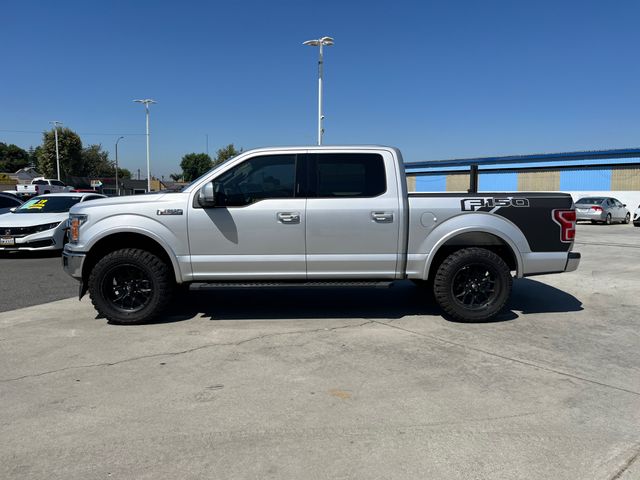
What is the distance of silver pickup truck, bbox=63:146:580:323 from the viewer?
5.72 m

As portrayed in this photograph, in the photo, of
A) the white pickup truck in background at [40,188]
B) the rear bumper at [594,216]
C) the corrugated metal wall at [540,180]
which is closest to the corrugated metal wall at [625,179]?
the corrugated metal wall at [540,180]

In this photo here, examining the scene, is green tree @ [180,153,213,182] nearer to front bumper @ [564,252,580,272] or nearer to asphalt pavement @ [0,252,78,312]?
asphalt pavement @ [0,252,78,312]

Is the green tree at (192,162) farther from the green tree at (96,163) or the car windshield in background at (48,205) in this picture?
the car windshield in background at (48,205)

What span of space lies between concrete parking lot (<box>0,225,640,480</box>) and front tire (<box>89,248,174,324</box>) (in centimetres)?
24

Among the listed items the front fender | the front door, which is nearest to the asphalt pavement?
the front fender

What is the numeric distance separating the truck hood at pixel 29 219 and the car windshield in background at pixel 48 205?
325 mm

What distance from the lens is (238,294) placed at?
764 cm

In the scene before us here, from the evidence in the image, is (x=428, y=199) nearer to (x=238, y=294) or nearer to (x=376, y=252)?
(x=376, y=252)

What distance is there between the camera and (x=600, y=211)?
24.3m

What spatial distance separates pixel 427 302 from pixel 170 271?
11.7 ft

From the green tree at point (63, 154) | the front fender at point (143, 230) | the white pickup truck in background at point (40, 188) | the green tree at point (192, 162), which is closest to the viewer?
the front fender at point (143, 230)

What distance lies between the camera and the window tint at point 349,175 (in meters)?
5.87

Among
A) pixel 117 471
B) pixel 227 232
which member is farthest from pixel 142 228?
pixel 117 471

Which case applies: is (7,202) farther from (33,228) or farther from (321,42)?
(321,42)
